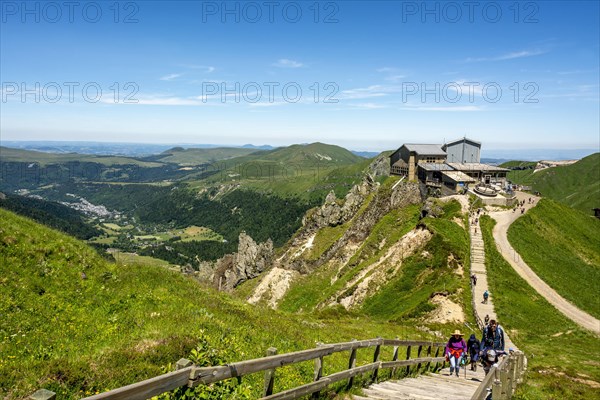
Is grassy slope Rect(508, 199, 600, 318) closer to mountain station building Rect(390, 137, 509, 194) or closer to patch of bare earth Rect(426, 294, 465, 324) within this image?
mountain station building Rect(390, 137, 509, 194)

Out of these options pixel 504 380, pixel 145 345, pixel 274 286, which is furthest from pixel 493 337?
pixel 274 286

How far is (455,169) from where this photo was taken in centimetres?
9494

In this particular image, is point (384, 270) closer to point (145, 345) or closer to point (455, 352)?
point (455, 352)

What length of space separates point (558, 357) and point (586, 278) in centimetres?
3317

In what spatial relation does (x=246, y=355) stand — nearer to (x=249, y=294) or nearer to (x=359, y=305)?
(x=359, y=305)

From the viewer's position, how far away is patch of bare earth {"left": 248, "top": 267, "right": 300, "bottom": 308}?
82319 millimetres

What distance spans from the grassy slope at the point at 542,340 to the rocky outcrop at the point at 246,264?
64.4m

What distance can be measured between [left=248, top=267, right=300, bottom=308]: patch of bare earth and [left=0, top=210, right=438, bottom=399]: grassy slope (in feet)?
182

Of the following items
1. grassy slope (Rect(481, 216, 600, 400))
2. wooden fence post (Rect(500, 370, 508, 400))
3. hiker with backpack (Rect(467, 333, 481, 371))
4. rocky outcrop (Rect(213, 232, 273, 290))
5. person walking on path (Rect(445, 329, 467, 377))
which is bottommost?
rocky outcrop (Rect(213, 232, 273, 290))

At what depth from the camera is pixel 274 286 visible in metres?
84.8

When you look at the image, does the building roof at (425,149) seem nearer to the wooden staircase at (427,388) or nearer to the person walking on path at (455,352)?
the person walking on path at (455,352)

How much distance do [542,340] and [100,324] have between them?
4062cm

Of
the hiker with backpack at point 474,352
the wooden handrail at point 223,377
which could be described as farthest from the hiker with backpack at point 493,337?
the wooden handrail at point 223,377

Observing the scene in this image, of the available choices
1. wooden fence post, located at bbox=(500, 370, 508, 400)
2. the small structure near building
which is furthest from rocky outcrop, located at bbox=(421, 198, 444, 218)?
wooden fence post, located at bbox=(500, 370, 508, 400)
